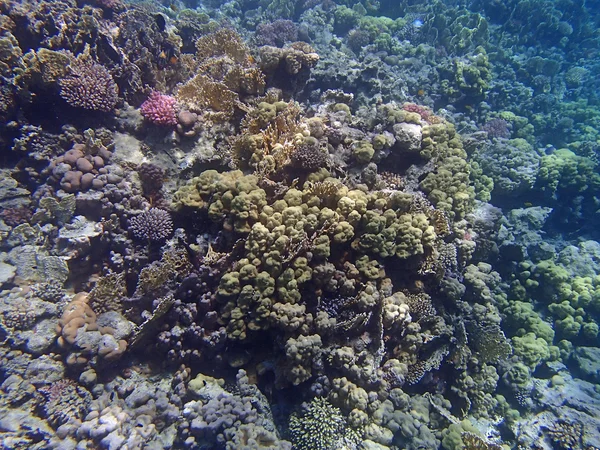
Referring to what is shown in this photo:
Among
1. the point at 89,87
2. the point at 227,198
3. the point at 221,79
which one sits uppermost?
the point at 221,79

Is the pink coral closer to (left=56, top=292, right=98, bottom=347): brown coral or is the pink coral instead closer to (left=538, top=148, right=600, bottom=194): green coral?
(left=56, top=292, right=98, bottom=347): brown coral

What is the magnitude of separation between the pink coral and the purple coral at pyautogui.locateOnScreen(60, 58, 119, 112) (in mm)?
653

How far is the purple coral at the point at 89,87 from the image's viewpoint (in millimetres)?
5789

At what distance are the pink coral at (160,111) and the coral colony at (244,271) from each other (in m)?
0.05

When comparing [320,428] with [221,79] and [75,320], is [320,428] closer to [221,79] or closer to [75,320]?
[75,320]

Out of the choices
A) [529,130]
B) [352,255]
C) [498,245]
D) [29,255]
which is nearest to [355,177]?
[352,255]

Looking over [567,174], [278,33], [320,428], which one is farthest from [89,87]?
[567,174]

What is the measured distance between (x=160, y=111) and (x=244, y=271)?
12.0 ft

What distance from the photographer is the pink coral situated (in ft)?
19.9

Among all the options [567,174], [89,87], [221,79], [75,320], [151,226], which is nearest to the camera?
[75,320]

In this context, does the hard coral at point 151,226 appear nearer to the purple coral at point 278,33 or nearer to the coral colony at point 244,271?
the coral colony at point 244,271

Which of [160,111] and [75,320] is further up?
[160,111]

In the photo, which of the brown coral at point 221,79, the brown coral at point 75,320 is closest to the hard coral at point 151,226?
the brown coral at point 75,320

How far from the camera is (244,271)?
14.7ft
